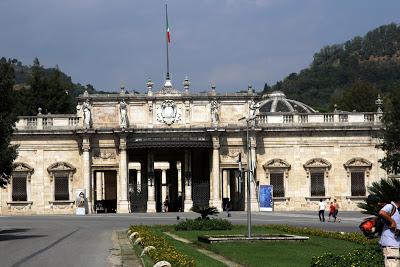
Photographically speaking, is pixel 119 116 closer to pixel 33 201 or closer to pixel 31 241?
pixel 33 201

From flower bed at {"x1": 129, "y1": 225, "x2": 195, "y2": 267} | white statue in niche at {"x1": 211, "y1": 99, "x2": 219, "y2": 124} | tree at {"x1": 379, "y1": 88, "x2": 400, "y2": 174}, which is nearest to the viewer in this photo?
flower bed at {"x1": 129, "y1": 225, "x2": 195, "y2": 267}

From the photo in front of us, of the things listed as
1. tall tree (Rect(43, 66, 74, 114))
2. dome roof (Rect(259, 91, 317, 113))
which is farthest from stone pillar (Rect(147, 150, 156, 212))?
tall tree (Rect(43, 66, 74, 114))

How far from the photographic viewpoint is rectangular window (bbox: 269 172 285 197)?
7219 centimetres

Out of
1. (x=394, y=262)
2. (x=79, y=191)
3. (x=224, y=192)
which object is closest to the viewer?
(x=394, y=262)

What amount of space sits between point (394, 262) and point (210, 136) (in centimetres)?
5540

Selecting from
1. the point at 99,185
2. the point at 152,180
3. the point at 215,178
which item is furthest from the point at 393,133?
the point at 99,185

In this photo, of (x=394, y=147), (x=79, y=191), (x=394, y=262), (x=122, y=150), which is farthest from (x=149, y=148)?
(x=394, y=262)

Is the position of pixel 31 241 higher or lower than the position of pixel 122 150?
lower

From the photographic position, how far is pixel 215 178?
70.7 m

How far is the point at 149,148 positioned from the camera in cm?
7094

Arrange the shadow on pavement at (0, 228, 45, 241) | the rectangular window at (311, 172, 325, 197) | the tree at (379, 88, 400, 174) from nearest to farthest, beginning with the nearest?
the shadow on pavement at (0, 228, 45, 241) < the tree at (379, 88, 400, 174) < the rectangular window at (311, 172, 325, 197)

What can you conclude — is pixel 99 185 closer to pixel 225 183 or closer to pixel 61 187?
pixel 225 183

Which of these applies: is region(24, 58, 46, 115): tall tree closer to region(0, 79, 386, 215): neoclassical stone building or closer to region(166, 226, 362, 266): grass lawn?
region(0, 79, 386, 215): neoclassical stone building

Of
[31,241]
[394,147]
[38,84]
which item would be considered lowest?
[31,241]
